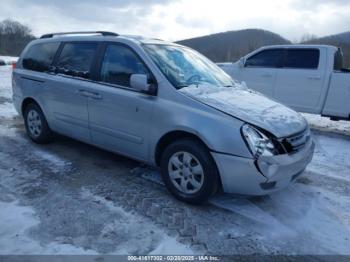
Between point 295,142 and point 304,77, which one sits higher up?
point 304,77

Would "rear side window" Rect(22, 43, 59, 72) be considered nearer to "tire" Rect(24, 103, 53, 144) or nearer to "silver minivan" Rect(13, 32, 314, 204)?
"silver minivan" Rect(13, 32, 314, 204)

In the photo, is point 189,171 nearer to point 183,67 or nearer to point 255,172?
point 255,172

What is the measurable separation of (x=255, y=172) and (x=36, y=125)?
3.91 metres

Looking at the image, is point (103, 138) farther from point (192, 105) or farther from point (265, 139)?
point (265, 139)

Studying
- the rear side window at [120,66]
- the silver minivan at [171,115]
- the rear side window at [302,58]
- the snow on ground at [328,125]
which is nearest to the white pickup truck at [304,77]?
the rear side window at [302,58]

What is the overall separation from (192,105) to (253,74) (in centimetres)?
527

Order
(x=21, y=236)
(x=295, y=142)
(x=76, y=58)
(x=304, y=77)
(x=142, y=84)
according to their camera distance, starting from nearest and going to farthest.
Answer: (x=21, y=236), (x=295, y=142), (x=142, y=84), (x=76, y=58), (x=304, y=77)

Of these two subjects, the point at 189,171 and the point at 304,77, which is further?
the point at 304,77

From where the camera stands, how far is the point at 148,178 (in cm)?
443

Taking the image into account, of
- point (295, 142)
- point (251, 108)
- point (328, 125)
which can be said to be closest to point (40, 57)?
point (251, 108)

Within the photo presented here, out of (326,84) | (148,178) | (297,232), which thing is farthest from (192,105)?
(326,84)

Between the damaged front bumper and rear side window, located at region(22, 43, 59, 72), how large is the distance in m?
3.34

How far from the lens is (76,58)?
486cm

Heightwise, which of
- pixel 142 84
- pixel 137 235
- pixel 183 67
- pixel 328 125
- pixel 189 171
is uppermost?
pixel 183 67
